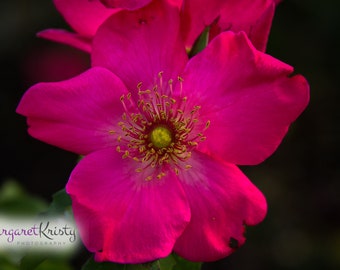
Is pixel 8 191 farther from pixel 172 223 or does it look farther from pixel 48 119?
pixel 172 223

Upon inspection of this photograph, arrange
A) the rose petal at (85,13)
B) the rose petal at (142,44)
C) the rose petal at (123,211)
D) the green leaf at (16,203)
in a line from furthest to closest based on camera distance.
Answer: the green leaf at (16,203)
the rose petal at (85,13)
the rose petal at (142,44)
the rose petal at (123,211)

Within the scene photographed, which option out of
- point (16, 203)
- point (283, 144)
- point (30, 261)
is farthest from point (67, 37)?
point (283, 144)

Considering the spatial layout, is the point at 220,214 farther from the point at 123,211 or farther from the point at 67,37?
the point at 67,37

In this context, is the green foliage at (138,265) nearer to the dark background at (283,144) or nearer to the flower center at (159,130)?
the flower center at (159,130)

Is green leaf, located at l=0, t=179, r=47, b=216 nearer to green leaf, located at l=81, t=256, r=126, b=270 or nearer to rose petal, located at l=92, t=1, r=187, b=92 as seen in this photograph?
green leaf, located at l=81, t=256, r=126, b=270

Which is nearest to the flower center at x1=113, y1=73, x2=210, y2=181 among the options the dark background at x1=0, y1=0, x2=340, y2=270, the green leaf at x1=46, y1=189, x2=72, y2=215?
the green leaf at x1=46, y1=189, x2=72, y2=215

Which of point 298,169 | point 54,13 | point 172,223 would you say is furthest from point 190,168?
point 54,13

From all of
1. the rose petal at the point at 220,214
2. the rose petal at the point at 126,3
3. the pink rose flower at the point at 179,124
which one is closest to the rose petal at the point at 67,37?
the pink rose flower at the point at 179,124

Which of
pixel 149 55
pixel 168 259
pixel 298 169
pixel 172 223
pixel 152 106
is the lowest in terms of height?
pixel 298 169
